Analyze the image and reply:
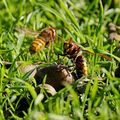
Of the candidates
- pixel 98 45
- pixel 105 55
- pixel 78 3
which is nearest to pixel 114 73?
pixel 105 55

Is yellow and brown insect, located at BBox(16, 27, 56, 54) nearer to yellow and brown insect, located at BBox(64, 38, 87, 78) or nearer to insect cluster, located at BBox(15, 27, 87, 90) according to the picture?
insect cluster, located at BBox(15, 27, 87, 90)

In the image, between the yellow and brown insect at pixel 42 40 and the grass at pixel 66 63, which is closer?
the grass at pixel 66 63

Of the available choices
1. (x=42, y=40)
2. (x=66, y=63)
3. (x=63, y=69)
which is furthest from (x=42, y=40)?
(x=63, y=69)

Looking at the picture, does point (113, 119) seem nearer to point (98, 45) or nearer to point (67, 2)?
point (98, 45)

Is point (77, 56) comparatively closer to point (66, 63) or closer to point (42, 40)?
point (66, 63)

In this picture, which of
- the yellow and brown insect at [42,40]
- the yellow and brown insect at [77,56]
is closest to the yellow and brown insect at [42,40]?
the yellow and brown insect at [42,40]

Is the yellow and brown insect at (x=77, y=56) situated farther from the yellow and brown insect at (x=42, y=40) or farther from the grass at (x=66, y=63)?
the yellow and brown insect at (x=42, y=40)
